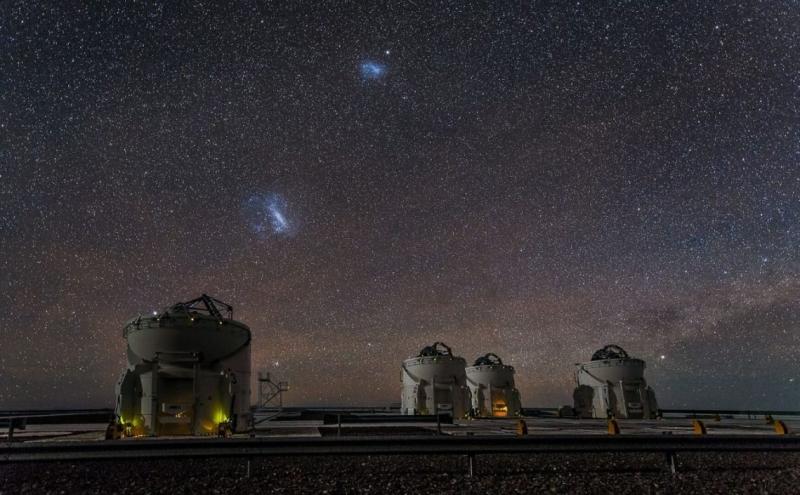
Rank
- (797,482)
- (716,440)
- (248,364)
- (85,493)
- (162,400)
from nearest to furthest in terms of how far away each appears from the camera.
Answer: (85,493)
(797,482)
(716,440)
(162,400)
(248,364)

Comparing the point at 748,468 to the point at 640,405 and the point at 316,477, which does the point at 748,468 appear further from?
the point at 640,405

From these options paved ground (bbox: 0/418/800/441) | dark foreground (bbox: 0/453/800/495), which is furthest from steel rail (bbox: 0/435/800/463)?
paved ground (bbox: 0/418/800/441)

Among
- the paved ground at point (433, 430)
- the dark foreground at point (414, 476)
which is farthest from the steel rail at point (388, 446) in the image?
the paved ground at point (433, 430)

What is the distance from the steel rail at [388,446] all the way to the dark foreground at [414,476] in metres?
0.43

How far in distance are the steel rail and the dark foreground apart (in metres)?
0.43

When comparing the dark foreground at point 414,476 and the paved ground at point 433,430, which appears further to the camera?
the paved ground at point 433,430

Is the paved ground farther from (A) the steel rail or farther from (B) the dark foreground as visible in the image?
(A) the steel rail

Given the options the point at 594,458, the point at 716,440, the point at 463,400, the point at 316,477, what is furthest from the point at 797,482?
the point at 463,400

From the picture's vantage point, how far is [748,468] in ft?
33.4

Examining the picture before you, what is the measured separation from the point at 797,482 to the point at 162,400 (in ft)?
63.4

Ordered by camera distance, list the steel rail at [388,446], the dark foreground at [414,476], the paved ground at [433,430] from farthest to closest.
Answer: the paved ground at [433,430]
the steel rail at [388,446]
the dark foreground at [414,476]

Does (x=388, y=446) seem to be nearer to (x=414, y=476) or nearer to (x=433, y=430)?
(x=414, y=476)

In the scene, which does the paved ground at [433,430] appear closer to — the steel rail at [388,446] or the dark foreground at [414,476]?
the dark foreground at [414,476]

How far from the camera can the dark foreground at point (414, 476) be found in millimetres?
7949
